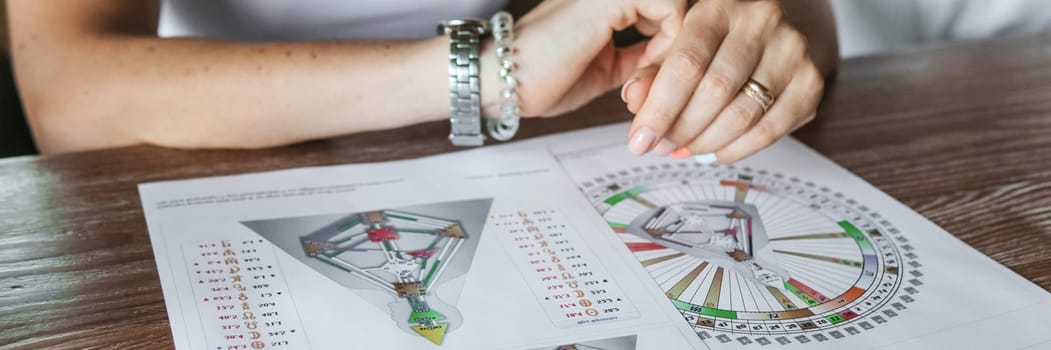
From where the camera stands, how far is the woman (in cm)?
75

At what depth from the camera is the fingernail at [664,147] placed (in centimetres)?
76

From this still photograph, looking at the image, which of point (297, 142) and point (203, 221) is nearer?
point (203, 221)

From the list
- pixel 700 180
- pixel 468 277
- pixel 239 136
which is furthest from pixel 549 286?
pixel 239 136

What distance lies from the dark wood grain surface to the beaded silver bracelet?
0.12ft

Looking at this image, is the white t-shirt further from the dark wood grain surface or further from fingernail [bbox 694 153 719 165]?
fingernail [bbox 694 153 719 165]

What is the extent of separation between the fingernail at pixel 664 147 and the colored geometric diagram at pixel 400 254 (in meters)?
0.13

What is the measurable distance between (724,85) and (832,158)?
0.15m

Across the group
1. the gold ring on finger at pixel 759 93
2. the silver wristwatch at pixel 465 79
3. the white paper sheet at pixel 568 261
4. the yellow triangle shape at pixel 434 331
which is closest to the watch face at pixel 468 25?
the silver wristwatch at pixel 465 79

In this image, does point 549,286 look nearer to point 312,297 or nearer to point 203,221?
point 312,297

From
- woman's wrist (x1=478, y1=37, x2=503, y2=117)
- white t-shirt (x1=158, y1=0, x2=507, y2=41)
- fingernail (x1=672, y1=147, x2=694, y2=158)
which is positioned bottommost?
fingernail (x1=672, y1=147, x2=694, y2=158)

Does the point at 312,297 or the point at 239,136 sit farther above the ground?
the point at 239,136

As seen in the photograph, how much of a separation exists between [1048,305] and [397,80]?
49cm

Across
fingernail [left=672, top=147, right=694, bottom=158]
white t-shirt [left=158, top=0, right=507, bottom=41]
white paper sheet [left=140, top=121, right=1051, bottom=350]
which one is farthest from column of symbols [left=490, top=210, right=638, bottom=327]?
white t-shirt [left=158, top=0, right=507, bottom=41]

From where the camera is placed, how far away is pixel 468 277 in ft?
2.06
